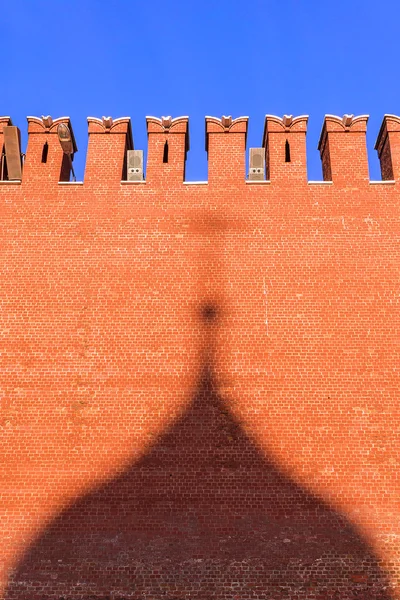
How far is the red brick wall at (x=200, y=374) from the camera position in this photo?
9.20 m

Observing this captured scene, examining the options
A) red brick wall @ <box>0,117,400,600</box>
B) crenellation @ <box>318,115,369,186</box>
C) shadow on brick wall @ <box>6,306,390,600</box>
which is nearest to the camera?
shadow on brick wall @ <box>6,306,390,600</box>

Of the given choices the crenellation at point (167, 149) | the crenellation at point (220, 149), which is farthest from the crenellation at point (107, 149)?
the crenellation at point (167, 149)

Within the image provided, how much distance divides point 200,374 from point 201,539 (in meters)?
2.91

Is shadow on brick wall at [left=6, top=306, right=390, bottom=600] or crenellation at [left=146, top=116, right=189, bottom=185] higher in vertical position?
crenellation at [left=146, top=116, right=189, bottom=185]

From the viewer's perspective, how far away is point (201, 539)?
9.29 m

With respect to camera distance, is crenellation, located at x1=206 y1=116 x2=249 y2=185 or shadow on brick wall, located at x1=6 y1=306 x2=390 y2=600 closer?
shadow on brick wall, located at x1=6 y1=306 x2=390 y2=600

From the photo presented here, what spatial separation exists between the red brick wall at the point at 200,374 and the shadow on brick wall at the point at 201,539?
0.03 metres

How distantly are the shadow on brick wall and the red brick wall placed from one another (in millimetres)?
27

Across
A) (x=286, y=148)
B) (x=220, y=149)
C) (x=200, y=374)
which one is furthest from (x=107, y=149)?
(x=200, y=374)

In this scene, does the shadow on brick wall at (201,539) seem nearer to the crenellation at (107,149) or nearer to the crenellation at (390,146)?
the crenellation at (107,149)

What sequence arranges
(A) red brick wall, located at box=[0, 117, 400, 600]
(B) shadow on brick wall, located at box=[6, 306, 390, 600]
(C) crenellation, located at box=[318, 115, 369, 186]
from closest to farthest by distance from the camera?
(B) shadow on brick wall, located at box=[6, 306, 390, 600]
(A) red brick wall, located at box=[0, 117, 400, 600]
(C) crenellation, located at box=[318, 115, 369, 186]

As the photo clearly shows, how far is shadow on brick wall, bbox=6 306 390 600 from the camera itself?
897 cm

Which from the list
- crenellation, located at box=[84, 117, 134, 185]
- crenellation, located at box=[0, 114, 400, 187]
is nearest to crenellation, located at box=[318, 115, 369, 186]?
crenellation, located at box=[0, 114, 400, 187]

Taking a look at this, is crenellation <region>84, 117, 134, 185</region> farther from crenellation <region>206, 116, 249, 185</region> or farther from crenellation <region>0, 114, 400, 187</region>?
crenellation <region>206, 116, 249, 185</region>
